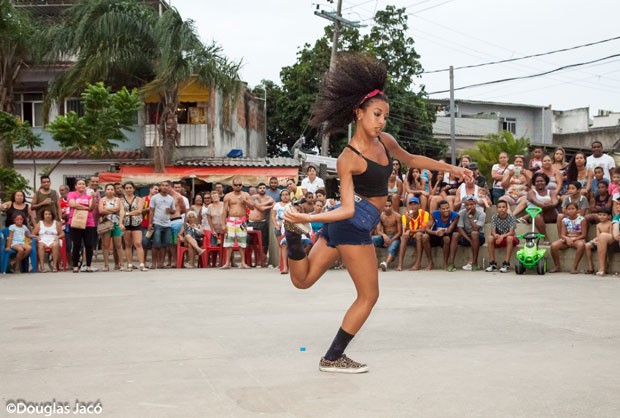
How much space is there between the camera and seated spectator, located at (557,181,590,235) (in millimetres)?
13859

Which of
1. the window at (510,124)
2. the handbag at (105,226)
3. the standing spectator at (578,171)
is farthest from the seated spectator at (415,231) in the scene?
the window at (510,124)

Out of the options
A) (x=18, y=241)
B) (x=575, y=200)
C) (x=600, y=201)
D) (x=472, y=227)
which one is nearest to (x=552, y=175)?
(x=575, y=200)

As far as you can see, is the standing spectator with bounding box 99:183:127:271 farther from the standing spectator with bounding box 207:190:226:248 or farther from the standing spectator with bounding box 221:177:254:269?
the standing spectator with bounding box 221:177:254:269

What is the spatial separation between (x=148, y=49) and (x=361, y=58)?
2202 cm

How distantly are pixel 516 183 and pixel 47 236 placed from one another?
9.48 m

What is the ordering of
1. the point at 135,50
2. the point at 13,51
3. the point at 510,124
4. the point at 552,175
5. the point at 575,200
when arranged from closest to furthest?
the point at 575,200, the point at 552,175, the point at 135,50, the point at 13,51, the point at 510,124

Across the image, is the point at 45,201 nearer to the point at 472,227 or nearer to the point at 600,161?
the point at 472,227

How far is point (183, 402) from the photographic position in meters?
4.79

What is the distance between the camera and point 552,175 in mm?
15125

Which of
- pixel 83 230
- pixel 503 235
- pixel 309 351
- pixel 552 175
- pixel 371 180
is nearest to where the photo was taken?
pixel 371 180

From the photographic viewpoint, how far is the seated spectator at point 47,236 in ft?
51.9

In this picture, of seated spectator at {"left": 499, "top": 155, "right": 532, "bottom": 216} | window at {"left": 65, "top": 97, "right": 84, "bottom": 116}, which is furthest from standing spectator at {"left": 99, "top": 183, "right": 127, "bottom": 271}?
window at {"left": 65, "top": 97, "right": 84, "bottom": 116}

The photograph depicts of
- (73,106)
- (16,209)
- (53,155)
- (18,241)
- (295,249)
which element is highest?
(73,106)

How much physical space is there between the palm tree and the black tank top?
21024 millimetres
